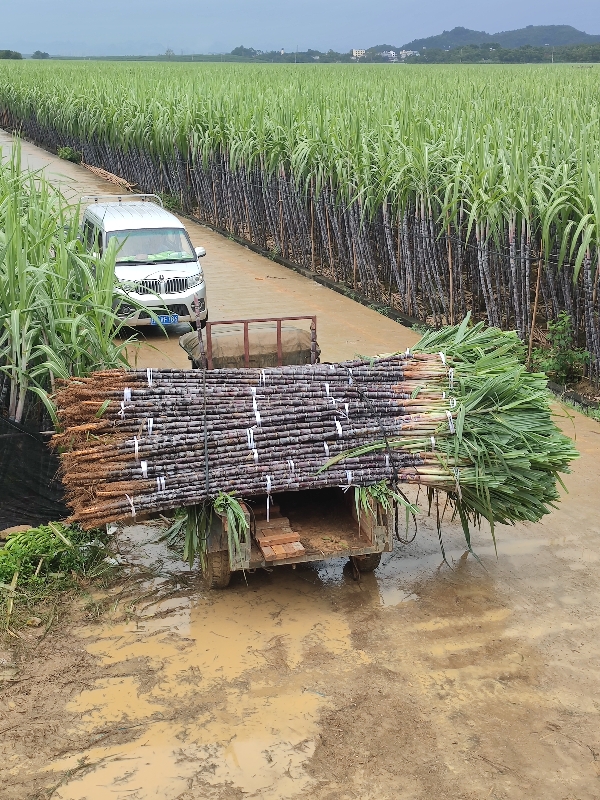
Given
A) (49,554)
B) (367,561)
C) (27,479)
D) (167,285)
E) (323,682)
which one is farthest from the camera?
(167,285)

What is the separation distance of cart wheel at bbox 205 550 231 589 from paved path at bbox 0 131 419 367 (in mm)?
3288

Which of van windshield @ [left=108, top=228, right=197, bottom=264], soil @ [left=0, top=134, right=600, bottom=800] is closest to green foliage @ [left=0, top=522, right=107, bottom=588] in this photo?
soil @ [left=0, top=134, right=600, bottom=800]

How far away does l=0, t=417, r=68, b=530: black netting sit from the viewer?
239 inches

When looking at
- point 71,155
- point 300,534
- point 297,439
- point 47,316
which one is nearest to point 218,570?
point 300,534

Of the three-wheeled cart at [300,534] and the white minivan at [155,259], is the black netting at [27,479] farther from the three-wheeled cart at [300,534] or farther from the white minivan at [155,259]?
the white minivan at [155,259]

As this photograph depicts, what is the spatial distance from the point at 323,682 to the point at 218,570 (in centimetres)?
105

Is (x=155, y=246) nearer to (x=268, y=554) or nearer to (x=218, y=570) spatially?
(x=218, y=570)

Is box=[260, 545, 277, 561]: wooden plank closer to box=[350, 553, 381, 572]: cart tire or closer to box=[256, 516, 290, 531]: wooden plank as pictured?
box=[256, 516, 290, 531]: wooden plank

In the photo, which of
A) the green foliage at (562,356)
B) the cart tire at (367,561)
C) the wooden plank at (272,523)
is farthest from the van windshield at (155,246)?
the cart tire at (367,561)

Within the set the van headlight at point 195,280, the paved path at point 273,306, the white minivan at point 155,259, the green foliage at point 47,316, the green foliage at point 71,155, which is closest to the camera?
the green foliage at point 47,316

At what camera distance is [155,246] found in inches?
462

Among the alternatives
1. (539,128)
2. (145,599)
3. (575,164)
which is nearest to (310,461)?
(145,599)

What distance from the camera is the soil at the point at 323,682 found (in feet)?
13.9

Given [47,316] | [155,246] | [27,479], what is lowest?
[27,479]
